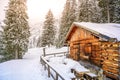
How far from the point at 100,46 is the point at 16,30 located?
723 inches

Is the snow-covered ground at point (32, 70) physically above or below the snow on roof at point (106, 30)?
below

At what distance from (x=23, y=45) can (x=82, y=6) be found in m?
16.3

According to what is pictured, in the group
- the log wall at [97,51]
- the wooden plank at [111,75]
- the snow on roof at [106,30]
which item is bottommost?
the wooden plank at [111,75]

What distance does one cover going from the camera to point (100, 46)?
1627 cm

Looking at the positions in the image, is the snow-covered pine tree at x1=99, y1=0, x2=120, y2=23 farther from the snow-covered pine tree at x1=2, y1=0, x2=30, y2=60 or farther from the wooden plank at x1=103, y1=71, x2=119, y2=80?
the wooden plank at x1=103, y1=71, x2=119, y2=80

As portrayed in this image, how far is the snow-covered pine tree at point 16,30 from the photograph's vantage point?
3059cm

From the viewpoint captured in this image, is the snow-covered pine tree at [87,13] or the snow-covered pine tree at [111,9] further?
the snow-covered pine tree at [87,13]

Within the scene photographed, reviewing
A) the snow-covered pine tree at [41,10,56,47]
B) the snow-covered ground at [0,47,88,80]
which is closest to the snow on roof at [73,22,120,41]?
the snow-covered ground at [0,47,88,80]

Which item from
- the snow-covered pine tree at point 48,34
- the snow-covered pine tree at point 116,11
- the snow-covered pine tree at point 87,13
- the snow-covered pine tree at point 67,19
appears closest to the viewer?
the snow-covered pine tree at point 116,11

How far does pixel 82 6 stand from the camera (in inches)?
1551

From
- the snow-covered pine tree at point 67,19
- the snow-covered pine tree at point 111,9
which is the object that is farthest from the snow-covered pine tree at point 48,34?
the snow-covered pine tree at point 111,9

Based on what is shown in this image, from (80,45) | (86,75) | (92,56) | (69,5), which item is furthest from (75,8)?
(86,75)

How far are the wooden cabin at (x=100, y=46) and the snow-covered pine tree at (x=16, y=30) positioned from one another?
1071cm

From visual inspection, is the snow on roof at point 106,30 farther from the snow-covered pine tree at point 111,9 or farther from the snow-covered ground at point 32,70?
the snow-covered pine tree at point 111,9
